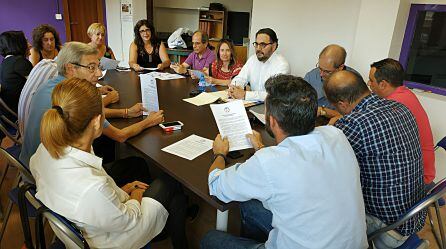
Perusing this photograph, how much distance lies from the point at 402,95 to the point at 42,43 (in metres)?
3.30

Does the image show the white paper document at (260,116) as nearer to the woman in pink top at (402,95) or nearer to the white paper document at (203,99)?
the white paper document at (203,99)

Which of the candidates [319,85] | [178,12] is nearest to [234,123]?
[319,85]

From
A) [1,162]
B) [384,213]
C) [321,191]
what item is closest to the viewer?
[321,191]

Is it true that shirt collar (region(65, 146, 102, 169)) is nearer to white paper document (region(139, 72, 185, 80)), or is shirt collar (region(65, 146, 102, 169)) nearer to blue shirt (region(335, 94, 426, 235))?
blue shirt (region(335, 94, 426, 235))

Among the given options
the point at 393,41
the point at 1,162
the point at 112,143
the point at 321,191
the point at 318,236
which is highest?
the point at 393,41

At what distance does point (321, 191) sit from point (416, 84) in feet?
8.12

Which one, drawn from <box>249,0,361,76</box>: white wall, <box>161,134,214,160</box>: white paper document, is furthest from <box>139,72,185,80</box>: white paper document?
<box>161,134,214,160</box>: white paper document

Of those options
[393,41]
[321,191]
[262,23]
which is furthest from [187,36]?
[321,191]

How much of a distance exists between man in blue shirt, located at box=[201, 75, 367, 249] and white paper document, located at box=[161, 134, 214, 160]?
40 cm

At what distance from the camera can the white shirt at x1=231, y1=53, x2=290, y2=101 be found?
2.80 meters

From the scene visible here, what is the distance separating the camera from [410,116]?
1.44 meters

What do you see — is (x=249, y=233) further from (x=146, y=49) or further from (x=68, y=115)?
(x=146, y=49)

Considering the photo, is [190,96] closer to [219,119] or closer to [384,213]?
[219,119]

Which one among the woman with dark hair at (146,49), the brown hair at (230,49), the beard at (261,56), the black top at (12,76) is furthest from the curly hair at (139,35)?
the beard at (261,56)
